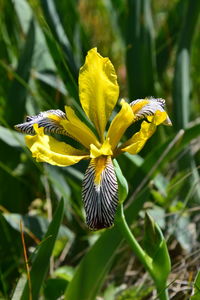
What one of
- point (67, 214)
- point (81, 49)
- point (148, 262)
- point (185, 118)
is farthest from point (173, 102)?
point (148, 262)

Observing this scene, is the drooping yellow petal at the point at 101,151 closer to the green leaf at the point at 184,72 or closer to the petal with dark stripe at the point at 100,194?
the petal with dark stripe at the point at 100,194

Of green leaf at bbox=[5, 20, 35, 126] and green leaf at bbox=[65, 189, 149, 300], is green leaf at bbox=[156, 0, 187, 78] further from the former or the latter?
green leaf at bbox=[65, 189, 149, 300]

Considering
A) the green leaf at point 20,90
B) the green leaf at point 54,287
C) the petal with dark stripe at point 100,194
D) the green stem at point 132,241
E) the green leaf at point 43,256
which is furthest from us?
the green leaf at point 20,90

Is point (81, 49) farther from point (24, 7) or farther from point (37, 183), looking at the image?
point (37, 183)

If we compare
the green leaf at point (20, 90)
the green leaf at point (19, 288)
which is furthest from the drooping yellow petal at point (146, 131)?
the green leaf at point (20, 90)

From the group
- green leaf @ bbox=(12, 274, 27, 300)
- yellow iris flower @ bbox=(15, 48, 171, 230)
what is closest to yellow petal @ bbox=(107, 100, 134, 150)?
yellow iris flower @ bbox=(15, 48, 171, 230)

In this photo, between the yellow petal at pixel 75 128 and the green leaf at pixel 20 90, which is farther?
the green leaf at pixel 20 90

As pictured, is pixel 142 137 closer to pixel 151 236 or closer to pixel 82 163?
pixel 151 236
